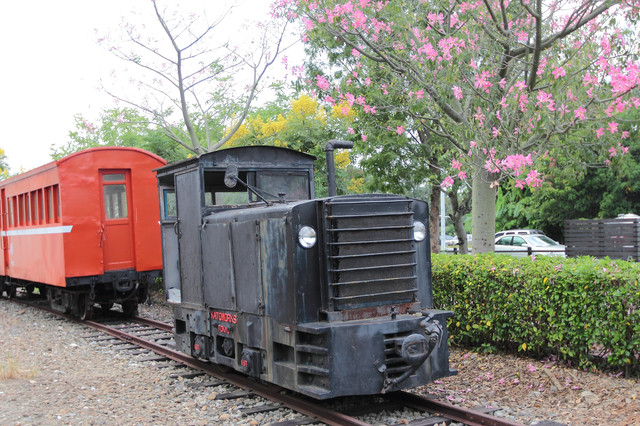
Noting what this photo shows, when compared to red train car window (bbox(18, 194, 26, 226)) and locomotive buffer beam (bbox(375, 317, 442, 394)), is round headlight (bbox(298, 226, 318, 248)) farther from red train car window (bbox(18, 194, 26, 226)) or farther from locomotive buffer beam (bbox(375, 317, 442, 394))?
red train car window (bbox(18, 194, 26, 226))

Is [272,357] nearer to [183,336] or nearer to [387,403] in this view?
[387,403]

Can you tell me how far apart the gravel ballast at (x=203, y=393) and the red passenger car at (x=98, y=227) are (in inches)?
128

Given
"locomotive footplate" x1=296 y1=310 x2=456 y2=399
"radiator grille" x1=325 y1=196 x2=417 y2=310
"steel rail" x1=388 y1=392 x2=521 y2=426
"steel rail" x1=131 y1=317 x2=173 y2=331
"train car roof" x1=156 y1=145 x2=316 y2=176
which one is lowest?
"steel rail" x1=131 y1=317 x2=173 y2=331

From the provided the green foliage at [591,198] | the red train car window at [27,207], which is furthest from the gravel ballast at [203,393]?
the green foliage at [591,198]

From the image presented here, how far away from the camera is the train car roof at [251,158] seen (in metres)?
7.28

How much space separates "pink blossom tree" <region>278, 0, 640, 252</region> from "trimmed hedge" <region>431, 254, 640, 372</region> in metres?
1.25

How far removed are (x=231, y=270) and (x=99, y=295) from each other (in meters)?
7.28

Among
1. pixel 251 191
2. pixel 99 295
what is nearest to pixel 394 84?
pixel 251 191

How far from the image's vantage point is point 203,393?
7.01 metres

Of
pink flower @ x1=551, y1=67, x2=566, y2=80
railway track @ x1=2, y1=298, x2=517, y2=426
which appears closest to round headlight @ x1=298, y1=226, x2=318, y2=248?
railway track @ x1=2, y1=298, x2=517, y2=426

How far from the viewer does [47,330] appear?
11844 millimetres

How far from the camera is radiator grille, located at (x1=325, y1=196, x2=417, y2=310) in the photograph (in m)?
5.76

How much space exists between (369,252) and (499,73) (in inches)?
196

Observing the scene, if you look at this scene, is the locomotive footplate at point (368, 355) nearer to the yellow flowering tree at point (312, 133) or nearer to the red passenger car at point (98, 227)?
the red passenger car at point (98, 227)
